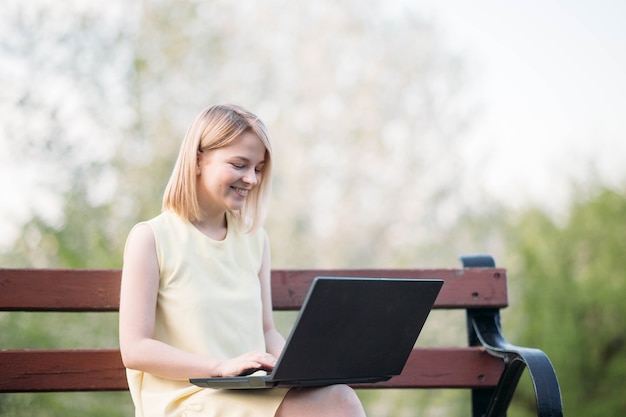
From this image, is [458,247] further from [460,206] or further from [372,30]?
[372,30]

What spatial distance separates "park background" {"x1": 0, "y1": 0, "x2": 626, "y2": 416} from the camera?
16.0 ft

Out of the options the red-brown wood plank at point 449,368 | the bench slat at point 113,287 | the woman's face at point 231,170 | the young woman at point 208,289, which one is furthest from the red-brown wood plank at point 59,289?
the red-brown wood plank at point 449,368

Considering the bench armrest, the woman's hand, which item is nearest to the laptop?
the woman's hand

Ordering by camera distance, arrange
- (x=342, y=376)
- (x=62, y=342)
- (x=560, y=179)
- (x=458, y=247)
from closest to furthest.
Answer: (x=342, y=376)
(x=62, y=342)
(x=560, y=179)
(x=458, y=247)

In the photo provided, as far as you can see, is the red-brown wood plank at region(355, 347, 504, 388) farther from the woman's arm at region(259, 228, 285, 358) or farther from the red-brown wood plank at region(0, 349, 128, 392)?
the red-brown wood plank at region(0, 349, 128, 392)

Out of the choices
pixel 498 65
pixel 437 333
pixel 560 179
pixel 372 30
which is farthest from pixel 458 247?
pixel 560 179

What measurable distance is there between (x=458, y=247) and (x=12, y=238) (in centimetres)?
602

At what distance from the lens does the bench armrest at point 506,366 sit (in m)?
1.70

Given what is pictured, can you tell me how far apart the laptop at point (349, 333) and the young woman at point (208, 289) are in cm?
8

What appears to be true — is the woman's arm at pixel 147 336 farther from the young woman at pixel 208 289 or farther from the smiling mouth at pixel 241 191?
the smiling mouth at pixel 241 191

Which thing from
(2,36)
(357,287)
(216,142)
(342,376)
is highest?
(2,36)

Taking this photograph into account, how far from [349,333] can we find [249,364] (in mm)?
236

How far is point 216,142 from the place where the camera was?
199 cm

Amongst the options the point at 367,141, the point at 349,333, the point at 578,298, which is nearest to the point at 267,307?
the point at 349,333
